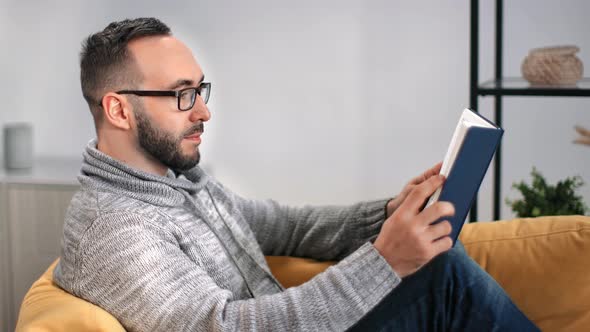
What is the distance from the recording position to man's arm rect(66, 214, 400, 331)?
1.39m

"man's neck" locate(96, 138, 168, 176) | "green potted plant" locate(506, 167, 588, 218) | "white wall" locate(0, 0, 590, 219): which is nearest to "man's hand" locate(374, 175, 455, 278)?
"man's neck" locate(96, 138, 168, 176)

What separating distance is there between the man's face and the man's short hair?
2 cm

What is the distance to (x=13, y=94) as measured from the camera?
3123mm

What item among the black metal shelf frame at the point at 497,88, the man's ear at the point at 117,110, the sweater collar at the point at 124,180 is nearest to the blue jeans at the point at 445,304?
the sweater collar at the point at 124,180

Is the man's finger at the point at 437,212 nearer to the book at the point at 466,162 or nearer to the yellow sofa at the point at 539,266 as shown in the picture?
the book at the point at 466,162

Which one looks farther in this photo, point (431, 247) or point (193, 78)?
point (193, 78)

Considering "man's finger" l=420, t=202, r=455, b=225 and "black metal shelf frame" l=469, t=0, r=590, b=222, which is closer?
"man's finger" l=420, t=202, r=455, b=225

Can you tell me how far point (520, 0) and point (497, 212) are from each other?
712mm

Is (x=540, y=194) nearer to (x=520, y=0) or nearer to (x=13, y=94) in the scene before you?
(x=520, y=0)

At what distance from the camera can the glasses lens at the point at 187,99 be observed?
1.65 meters

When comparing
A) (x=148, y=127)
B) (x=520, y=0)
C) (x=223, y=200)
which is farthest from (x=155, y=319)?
(x=520, y=0)

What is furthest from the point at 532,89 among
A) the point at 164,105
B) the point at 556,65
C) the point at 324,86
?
the point at 164,105

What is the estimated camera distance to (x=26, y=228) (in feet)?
9.33

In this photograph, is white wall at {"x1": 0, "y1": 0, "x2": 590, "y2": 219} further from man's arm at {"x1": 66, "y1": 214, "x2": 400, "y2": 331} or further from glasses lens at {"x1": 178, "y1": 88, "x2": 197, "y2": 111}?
man's arm at {"x1": 66, "y1": 214, "x2": 400, "y2": 331}
